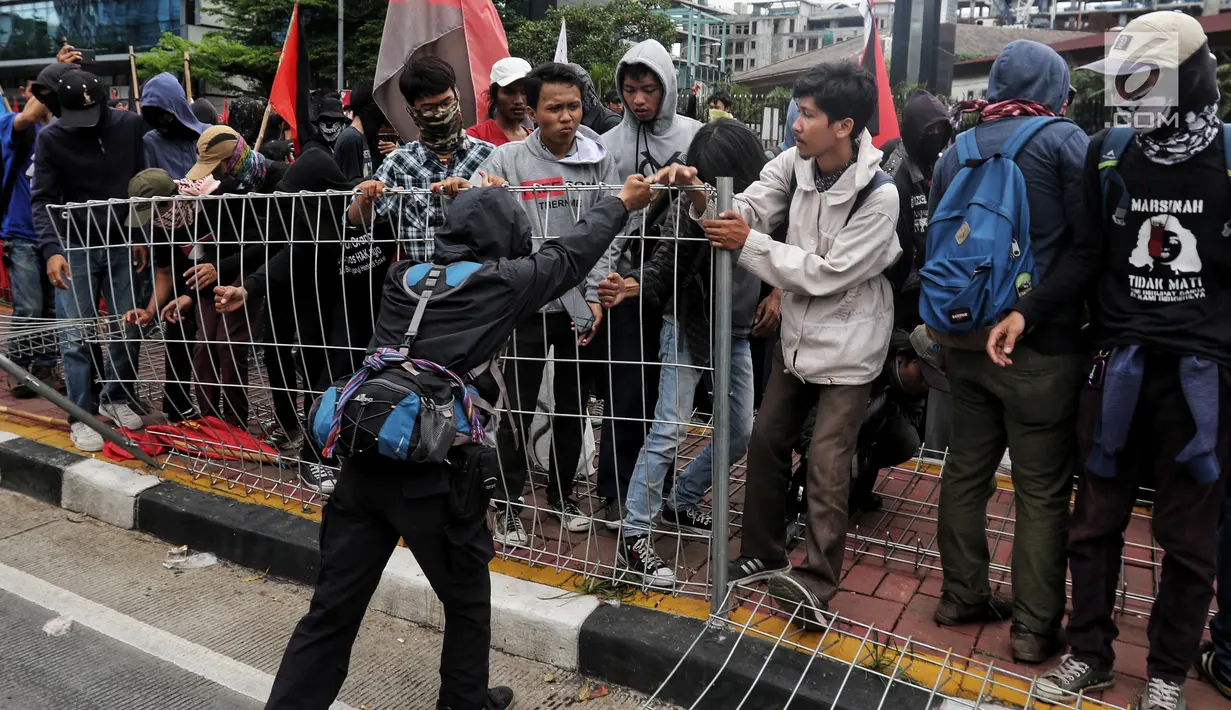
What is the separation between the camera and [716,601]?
10.7 ft

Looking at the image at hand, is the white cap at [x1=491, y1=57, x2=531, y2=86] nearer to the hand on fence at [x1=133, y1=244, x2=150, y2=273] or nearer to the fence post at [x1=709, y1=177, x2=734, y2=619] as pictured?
the hand on fence at [x1=133, y1=244, x2=150, y2=273]

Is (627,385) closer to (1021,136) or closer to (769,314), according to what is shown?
(769,314)

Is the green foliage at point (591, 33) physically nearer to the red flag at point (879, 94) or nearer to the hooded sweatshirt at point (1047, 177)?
the red flag at point (879, 94)

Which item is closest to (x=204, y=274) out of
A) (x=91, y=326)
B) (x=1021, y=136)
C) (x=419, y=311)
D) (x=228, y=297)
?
(x=228, y=297)

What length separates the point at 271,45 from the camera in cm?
3072

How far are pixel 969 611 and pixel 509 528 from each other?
5.95 feet

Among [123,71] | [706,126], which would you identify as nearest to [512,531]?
[706,126]

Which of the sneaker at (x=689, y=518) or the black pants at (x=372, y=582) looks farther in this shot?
the sneaker at (x=689, y=518)

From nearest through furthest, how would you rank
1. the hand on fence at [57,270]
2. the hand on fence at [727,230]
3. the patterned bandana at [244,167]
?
the hand on fence at [727,230] < the patterned bandana at [244,167] < the hand on fence at [57,270]

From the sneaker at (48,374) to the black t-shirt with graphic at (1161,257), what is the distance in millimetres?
6320

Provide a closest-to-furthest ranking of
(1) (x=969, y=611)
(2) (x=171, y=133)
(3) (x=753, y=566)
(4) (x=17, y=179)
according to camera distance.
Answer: (1) (x=969, y=611) → (3) (x=753, y=566) → (2) (x=171, y=133) → (4) (x=17, y=179)

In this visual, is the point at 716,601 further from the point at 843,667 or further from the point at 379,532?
the point at 379,532

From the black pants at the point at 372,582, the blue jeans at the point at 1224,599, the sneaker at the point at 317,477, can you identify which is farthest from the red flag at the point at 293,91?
the blue jeans at the point at 1224,599

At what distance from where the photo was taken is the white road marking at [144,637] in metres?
3.29
